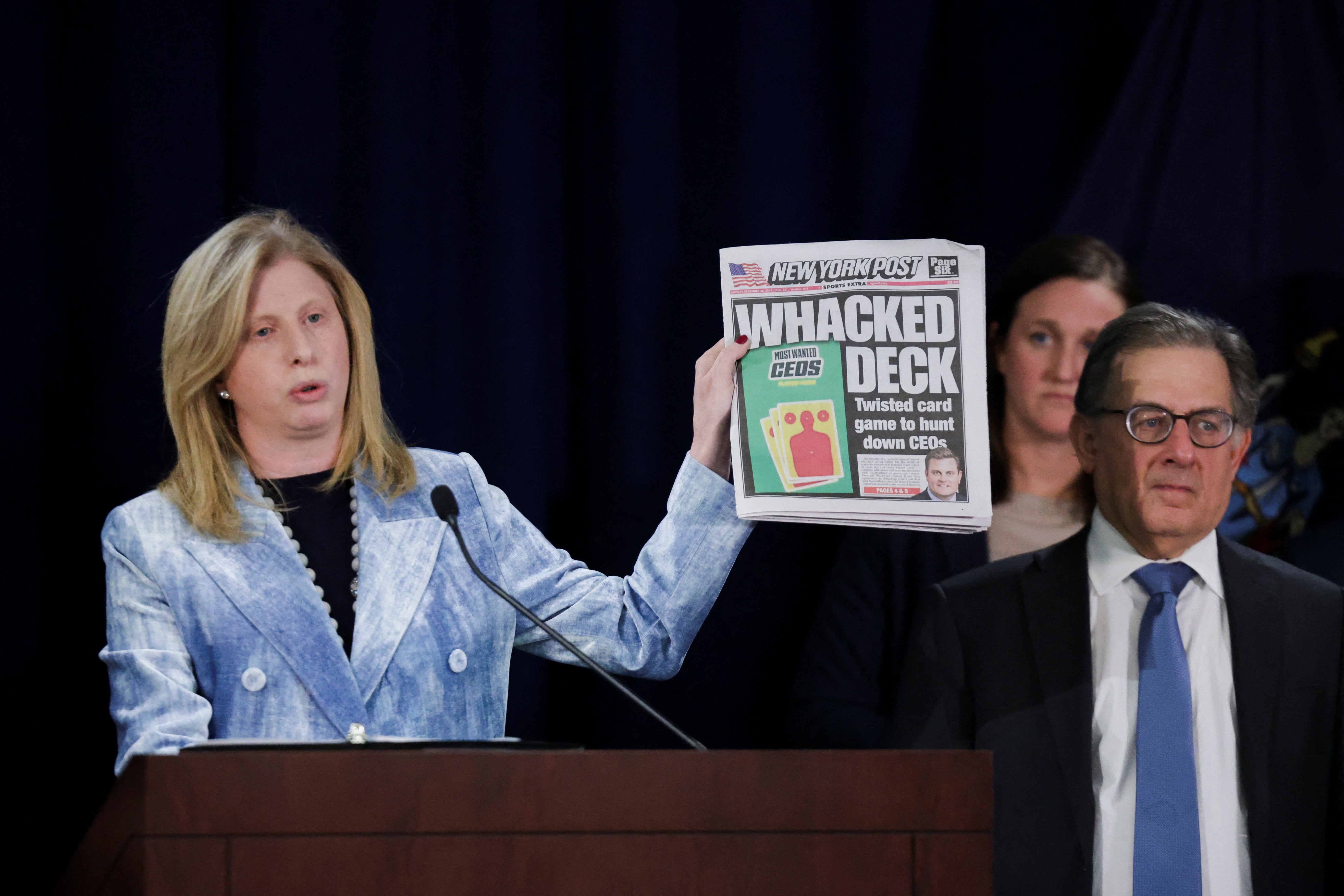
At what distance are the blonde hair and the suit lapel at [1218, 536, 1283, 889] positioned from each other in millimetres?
1150

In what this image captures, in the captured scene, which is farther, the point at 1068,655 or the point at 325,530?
the point at 325,530

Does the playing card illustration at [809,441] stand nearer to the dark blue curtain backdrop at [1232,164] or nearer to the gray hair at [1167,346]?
the gray hair at [1167,346]

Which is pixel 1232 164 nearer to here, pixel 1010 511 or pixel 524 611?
pixel 1010 511

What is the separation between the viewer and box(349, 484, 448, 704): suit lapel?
189cm

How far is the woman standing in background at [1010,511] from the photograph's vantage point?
2.41m

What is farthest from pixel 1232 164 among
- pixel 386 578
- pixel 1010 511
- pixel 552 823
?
pixel 552 823

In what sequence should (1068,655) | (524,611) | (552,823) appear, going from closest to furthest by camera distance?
1. (552,823)
2. (524,611)
3. (1068,655)

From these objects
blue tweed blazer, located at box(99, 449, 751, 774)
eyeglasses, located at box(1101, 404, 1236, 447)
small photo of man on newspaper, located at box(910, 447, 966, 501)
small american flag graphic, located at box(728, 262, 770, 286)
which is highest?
small american flag graphic, located at box(728, 262, 770, 286)

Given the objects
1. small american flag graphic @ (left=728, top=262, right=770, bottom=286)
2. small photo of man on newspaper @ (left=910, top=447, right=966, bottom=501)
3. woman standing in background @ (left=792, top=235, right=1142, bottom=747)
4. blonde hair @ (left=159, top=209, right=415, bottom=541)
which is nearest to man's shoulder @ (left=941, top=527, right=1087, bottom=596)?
small photo of man on newspaper @ (left=910, top=447, right=966, bottom=501)

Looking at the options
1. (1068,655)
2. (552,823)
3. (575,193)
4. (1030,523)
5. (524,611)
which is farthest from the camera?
(575,193)

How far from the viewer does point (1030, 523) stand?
8.11 ft

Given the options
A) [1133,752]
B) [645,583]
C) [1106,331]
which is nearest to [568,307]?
[645,583]

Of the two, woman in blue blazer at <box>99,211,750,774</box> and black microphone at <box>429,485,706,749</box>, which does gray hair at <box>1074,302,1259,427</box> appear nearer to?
woman in blue blazer at <box>99,211,750,774</box>

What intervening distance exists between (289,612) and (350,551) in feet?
0.54
